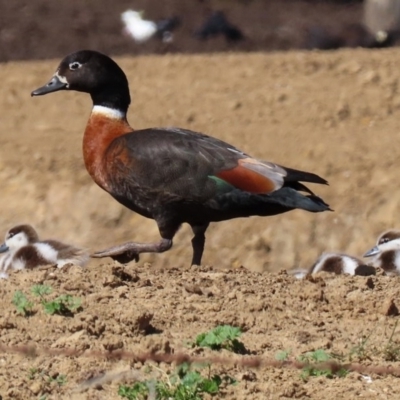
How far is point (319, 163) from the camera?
41.1 feet

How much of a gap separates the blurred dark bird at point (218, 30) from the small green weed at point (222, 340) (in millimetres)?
13282

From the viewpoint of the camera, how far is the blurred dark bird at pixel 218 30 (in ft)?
61.9

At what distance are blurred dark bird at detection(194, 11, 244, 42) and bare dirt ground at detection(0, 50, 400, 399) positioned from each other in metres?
3.03

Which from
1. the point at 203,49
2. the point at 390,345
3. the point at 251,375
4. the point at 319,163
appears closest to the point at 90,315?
the point at 251,375

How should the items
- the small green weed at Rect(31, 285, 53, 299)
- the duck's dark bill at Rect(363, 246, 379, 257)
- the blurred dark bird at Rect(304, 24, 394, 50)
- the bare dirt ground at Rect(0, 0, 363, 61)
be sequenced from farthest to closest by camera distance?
1. the blurred dark bird at Rect(304, 24, 394, 50)
2. the bare dirt ground at Rect(0, 0, 363, 61)
3. the duck's dark bill at Rect(363, 246, 379, 257)
4. the small green weed at Rect(31, 285, 53, 299)

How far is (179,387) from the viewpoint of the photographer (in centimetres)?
506

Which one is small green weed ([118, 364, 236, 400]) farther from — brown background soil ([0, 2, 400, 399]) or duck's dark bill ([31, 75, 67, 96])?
duck's dark bill ([31, 75, 67, 96])

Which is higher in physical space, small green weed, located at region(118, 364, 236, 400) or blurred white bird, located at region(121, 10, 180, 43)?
blurred white bird, located at region(121, 10, 180, 43)

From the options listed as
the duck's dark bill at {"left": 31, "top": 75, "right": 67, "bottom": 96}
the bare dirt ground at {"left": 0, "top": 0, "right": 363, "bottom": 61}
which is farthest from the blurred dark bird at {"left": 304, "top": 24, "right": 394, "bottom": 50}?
the duck's dark bill at {"left": 31, "top": 75, "right": 67, "bottom": 96}

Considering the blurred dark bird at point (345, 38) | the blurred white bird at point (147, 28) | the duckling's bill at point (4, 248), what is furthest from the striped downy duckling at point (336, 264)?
the blurred white bird at point (147, 28)

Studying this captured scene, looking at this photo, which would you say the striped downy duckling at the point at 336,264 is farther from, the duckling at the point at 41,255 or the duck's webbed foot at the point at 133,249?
the duckling at the point at 41,255

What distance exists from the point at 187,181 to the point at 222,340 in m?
2.73

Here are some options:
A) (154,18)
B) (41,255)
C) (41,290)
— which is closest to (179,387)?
(41,290)

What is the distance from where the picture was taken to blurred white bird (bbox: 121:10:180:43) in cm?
1909
